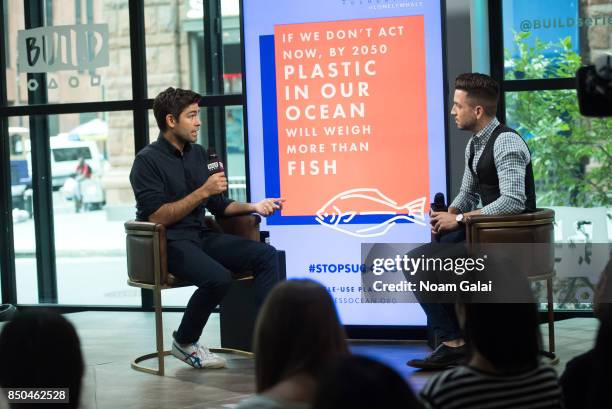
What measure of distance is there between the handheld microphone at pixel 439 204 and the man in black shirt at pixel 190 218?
838 mm

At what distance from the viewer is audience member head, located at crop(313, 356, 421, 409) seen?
1512 millimetres

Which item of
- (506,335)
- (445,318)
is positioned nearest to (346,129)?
(445,318)

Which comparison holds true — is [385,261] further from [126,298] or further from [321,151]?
[126,298]

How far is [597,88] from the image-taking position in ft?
10.6

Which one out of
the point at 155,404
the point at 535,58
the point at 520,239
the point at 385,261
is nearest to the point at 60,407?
the point at 155,404

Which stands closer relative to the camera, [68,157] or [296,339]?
[296,339]

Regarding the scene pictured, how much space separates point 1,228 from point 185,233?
2.94 metres

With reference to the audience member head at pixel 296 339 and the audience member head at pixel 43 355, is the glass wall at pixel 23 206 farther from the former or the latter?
the audience member head at pixel 296 339

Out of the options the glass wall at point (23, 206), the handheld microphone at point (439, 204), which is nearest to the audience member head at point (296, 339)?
the handheld microphone at point (439, 204)

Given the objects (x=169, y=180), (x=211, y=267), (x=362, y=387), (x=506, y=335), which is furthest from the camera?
(x=169, y=180)

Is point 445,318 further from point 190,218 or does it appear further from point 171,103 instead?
point 171,103

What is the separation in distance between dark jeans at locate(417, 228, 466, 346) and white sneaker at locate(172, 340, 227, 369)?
108 centimetres

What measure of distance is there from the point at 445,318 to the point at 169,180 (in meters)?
1.52

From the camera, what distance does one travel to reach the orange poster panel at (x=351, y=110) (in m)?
5.42
